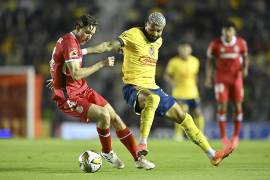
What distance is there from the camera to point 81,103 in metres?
8.45

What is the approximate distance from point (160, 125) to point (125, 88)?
1071cm

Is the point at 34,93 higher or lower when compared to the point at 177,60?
lower

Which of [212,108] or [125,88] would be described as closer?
[125,88]

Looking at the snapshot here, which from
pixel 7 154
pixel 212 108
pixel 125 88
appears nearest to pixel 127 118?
pixel 212 108

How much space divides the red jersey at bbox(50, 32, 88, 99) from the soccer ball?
818mm

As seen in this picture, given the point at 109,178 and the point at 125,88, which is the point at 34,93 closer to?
the point at 125,88

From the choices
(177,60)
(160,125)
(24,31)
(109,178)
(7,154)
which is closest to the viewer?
(109,178)

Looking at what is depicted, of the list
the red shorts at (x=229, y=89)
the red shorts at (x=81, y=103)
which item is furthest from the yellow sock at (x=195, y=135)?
the red shorts at (x=229, y=89)

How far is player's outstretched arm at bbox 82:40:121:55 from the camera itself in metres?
8.25

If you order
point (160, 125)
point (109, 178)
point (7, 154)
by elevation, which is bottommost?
point (160, 125)

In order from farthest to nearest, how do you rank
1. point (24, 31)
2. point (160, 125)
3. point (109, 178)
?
point (24, 31) < point (160, 125) < point (109, 178)

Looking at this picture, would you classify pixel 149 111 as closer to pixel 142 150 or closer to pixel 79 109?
A: pixel 142 150

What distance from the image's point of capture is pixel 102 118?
27.3ft

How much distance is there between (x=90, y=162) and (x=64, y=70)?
1156mm
